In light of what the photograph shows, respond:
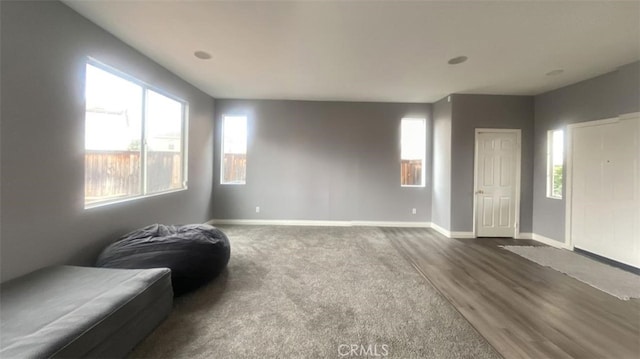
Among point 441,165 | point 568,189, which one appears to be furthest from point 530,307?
point 441,165

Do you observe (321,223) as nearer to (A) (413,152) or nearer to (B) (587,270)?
(A) (413,152)

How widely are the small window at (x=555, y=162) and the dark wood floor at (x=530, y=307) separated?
5.11ft

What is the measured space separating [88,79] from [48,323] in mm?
2293

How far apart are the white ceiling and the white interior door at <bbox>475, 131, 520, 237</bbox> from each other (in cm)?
102

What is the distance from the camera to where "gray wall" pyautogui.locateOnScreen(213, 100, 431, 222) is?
5.46 meters

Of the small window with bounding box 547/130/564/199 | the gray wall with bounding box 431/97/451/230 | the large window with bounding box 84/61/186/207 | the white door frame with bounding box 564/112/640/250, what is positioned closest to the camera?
the large window with bounding box 84/61/186/207

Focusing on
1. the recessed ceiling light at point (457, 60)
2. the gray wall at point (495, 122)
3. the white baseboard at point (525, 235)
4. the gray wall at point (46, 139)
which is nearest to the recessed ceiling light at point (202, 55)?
the gray wall at point (46, 139)

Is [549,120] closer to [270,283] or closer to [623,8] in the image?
[623,8]

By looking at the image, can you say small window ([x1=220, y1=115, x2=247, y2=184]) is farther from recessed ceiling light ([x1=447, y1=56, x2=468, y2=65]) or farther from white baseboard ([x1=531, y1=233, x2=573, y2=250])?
white baseboard ([x1=531, y1=233, x2=573, y2=250])

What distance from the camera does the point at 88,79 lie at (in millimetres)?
2529

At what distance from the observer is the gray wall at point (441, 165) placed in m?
4.82

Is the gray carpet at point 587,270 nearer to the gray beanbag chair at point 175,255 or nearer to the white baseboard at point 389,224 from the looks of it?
the white baseboard at point 389,224

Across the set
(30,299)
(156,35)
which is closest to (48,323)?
(30,299)

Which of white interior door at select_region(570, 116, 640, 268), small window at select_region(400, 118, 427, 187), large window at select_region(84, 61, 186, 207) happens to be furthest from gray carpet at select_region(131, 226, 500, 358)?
white interior door at select_region(570, 116, 640, 268)
